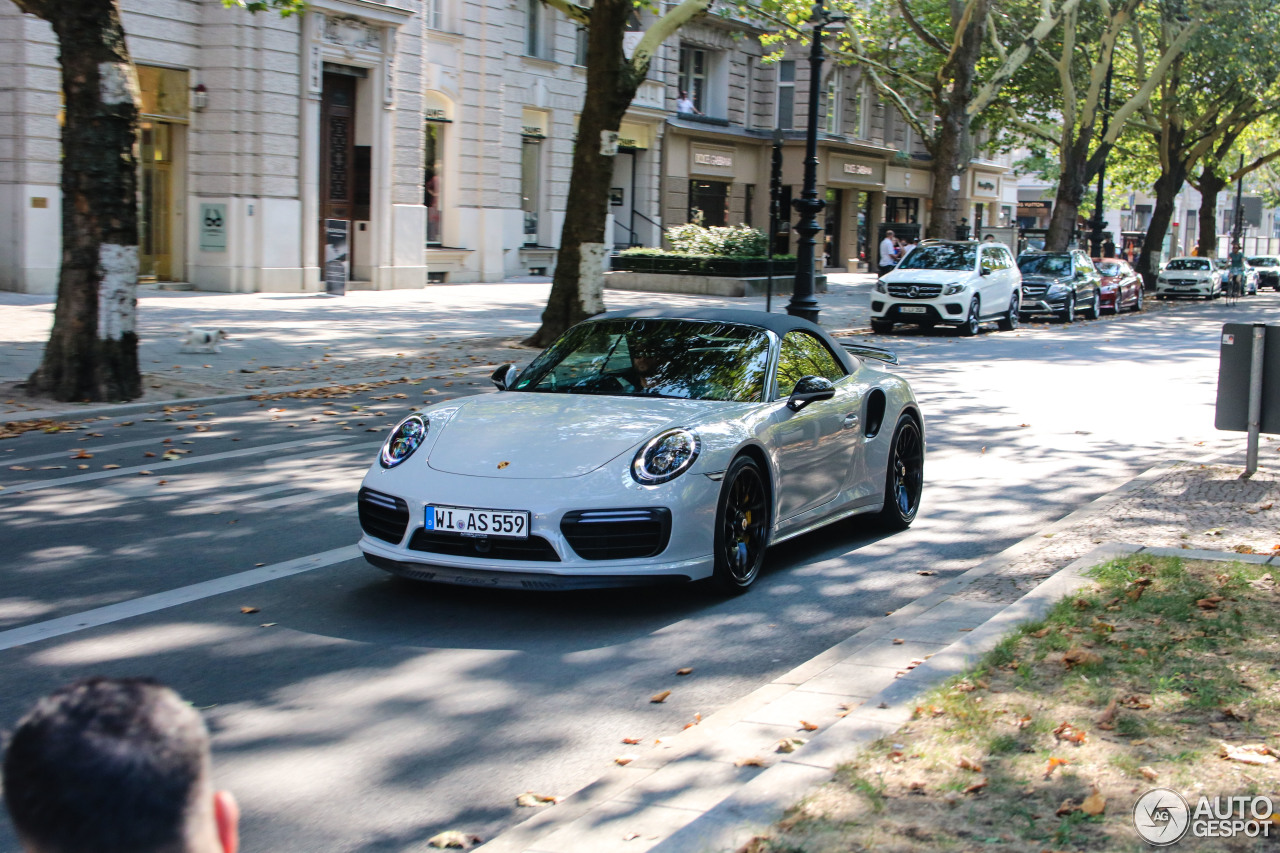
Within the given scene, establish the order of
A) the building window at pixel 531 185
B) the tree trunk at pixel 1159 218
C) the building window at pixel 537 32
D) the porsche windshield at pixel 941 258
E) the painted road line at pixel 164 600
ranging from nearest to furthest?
the painted road line at pixel 164 600
the porsche windshield at pixel 941 258
the building window at pixel 537 32
the building window at pixel 531 185
the tree trunk at pixel 1159 218

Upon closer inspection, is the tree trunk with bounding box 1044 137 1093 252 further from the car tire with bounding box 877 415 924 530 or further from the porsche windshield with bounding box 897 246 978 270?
the car tire with bounding box 877 415 924 530

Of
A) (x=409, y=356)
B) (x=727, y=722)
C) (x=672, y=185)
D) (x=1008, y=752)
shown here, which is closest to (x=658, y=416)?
(x=727, y=722)

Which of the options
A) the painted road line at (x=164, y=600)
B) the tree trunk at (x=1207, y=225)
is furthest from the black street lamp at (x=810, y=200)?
the tree trunk at (x=1207, y=225)

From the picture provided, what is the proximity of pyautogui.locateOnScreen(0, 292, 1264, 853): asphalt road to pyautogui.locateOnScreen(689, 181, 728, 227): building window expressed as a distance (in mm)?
34469

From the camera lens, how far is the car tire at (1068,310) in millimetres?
31469

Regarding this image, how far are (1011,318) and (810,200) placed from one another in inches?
297

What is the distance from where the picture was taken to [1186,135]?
49312 mm

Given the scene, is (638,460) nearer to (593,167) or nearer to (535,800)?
(535,800)

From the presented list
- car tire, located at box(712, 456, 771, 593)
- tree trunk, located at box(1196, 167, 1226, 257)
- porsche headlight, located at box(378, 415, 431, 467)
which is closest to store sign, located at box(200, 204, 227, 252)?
porsche headlight, located at box(378, 415, 431, 467)

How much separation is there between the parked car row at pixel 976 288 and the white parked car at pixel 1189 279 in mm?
18140

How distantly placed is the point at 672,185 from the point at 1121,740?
4026 centimetres

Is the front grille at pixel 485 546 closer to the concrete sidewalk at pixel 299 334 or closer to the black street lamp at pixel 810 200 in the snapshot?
the concrete sidewalk at pixel 299 334

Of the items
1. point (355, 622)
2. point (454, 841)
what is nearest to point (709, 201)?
point (355, 622)

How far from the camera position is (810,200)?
22.6m
